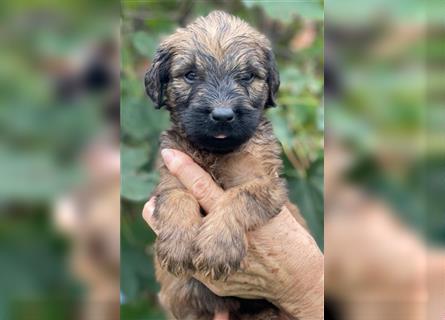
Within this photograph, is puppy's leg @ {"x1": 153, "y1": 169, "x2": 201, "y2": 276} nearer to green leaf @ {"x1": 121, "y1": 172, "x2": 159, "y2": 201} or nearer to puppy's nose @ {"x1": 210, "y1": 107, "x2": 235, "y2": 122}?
green leaf @ {"x1": 121, "y1": 172, "x2": 159, "y2": 201}

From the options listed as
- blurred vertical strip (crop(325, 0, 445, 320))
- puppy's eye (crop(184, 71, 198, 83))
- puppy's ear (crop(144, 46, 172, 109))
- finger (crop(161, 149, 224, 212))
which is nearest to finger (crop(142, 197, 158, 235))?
finger (crop(161, 149, 224, 212))

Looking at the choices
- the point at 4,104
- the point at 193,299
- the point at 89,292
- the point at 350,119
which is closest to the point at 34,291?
the point at 89,292

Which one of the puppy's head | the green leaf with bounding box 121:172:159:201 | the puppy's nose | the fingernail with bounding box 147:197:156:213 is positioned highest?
the puppy's head

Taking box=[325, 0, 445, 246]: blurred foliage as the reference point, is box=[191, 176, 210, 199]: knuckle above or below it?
below

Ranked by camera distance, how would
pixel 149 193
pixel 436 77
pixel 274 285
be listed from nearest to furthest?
pixel 436 77, pixel 274 285, pixel 149 193

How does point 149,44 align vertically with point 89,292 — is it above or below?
above

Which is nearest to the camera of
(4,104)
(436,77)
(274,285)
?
(4,104)

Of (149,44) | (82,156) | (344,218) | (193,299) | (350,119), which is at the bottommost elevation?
(193,299)

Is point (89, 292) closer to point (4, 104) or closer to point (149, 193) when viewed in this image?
point (4, 104)

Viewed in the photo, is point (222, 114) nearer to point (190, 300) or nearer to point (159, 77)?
point (159, 77)
